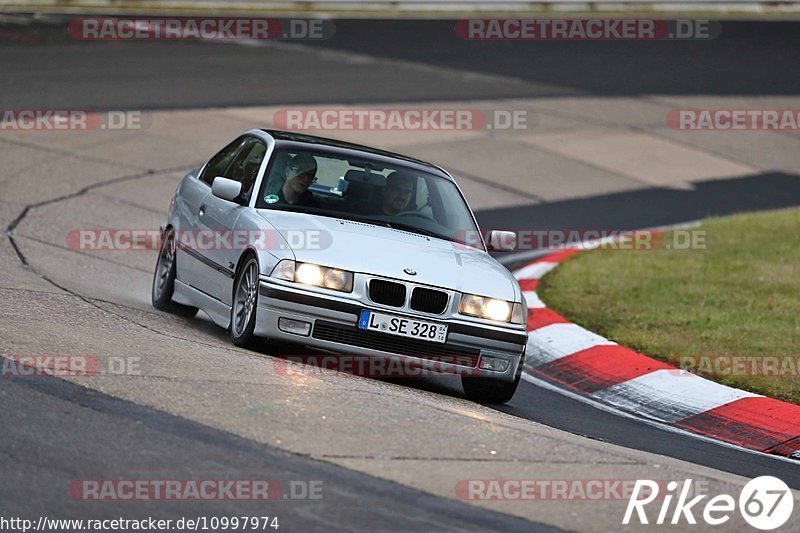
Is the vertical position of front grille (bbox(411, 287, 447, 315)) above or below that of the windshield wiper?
below

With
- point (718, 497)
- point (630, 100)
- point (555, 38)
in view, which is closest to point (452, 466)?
point (718, 497)

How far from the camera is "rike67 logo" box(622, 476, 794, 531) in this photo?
6.03 metres

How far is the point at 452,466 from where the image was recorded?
627 cm

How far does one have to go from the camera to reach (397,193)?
375 inches

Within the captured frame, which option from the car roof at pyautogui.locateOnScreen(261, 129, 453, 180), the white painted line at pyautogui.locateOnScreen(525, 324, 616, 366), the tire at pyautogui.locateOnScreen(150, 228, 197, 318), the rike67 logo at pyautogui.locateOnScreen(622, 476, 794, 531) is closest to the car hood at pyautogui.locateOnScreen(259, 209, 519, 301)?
the car roof at pyautogui.locateOnScreen(261, 129, 453, 180)

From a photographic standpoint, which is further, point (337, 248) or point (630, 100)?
point (630, 100)

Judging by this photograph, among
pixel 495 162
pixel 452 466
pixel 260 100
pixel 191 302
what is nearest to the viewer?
pixel 452 466

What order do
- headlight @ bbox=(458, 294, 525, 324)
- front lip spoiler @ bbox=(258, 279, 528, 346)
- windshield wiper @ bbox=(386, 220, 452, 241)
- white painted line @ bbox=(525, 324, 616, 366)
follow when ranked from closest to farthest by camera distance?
front lip spoiler @ bbox=(258, 279, 528, 346), headlight @ bbox=(458, 294, 525, 324), windshield wiper @ bbox=(386, 220, 452, 241), white painted line @ bbox=(525, 324, 616, 366)

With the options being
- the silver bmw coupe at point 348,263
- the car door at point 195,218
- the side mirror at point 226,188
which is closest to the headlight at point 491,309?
the silver bmw coupe at point 348,263

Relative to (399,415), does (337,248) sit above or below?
above

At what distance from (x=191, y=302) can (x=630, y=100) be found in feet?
51.1

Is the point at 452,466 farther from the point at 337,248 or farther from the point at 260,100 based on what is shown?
the point at 260,100

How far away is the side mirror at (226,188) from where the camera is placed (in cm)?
927

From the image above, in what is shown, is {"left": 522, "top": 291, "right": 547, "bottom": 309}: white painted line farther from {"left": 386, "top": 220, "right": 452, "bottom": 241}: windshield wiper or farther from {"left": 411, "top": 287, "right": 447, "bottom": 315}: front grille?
{"left": 411, "top": 287, "right": 447, "bottom": 315}: front grille
